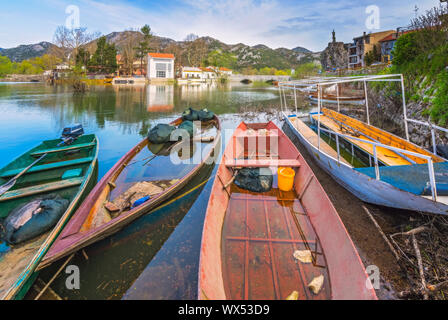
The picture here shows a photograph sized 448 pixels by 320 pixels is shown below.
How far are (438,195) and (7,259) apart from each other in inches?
328

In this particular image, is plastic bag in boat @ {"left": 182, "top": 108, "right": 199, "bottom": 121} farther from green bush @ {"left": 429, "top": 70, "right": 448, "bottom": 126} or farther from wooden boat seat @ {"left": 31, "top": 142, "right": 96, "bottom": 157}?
green bush @ {"left": 429, "top": 70, "right": 448, "bottom": 126}

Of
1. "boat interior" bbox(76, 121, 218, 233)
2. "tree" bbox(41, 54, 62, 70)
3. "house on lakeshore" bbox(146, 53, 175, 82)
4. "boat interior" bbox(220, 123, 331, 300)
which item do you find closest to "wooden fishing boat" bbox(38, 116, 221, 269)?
"boat interior" bbox(76, 121, 218, 233)

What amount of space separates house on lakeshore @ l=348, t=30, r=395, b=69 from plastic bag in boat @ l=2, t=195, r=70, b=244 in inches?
2167

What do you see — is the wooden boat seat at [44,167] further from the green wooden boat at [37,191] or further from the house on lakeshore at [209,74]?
the house on lakeshore at [209,74]

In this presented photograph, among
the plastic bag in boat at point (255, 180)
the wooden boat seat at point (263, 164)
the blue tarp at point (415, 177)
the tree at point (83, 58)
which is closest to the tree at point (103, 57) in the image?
the tree at point (83, 58)

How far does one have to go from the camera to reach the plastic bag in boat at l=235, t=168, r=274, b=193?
5.95m

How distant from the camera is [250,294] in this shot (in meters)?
3.03

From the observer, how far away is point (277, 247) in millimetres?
3916

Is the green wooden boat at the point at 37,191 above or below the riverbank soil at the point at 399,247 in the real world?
above

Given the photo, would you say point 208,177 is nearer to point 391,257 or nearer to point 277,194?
point 277,194

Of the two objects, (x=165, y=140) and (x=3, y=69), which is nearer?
(x=165, y=140)

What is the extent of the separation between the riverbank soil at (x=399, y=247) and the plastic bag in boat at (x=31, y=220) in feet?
20.9

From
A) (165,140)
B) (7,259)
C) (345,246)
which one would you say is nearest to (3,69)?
(165,140)

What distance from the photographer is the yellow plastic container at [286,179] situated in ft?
19.3
